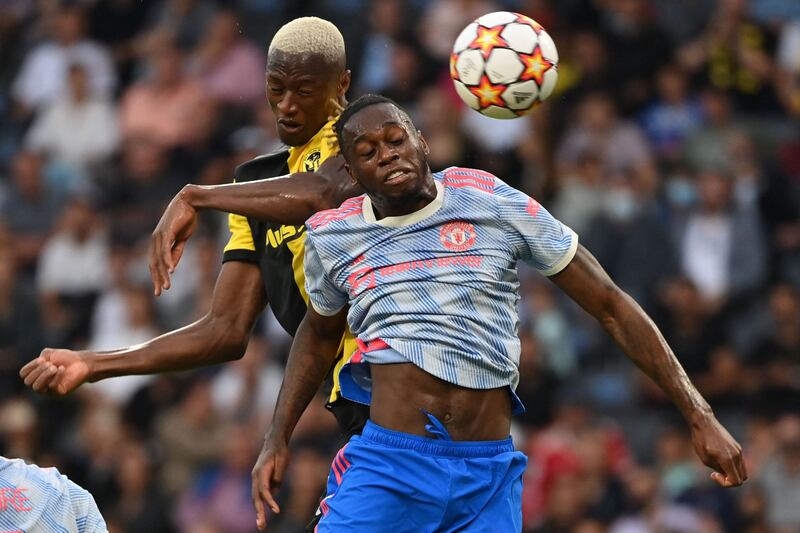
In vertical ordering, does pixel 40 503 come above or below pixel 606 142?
above

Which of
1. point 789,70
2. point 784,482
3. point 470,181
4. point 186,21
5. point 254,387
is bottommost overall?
point 784,482

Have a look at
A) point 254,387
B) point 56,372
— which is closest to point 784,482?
point 254,387

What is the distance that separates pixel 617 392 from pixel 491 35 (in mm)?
5510

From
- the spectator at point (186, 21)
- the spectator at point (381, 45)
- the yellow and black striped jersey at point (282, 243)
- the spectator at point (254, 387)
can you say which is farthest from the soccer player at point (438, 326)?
the spectator at point (186, 21)

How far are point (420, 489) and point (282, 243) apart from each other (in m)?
1.41

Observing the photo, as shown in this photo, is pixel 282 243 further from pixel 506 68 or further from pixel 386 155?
pixel 506 68

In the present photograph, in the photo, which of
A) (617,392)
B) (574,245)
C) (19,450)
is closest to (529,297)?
(617,392)

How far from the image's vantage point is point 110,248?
43.1ft

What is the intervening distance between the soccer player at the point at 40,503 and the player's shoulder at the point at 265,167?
5.17 ft

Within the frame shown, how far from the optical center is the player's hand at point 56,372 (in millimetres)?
5605

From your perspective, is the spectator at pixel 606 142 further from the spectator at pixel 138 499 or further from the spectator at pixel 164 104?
the spectator at pixel 138 499

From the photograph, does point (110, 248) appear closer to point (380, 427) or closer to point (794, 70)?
point (794, 70)

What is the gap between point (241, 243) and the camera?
6406 mm

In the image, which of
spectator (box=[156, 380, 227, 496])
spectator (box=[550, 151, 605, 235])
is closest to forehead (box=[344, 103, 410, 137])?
spectator (box=[156, 380, 227, 496])
